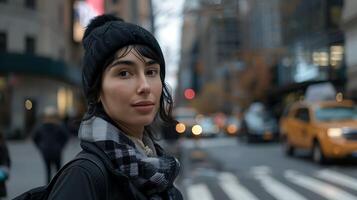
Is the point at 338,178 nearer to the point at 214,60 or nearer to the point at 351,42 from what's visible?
the point at 351,42

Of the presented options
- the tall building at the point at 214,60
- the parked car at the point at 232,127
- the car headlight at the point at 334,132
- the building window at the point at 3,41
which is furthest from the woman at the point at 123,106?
the tall building at the point at 214,60

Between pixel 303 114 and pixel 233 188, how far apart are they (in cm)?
746

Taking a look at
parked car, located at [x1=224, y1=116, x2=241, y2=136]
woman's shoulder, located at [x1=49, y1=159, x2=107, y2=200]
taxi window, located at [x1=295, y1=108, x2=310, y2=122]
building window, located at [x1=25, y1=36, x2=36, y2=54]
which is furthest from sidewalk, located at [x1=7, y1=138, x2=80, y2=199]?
parked car, located at [x1=224, y1=116, x2=241, y2=136]

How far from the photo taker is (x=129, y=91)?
6.47 ft

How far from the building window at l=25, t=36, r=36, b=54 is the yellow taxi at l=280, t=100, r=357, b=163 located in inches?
777

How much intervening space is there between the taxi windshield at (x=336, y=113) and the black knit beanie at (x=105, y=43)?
16.7 metres

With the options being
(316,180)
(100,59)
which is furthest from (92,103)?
(316,180)

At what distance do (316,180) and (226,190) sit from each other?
264 centimetres

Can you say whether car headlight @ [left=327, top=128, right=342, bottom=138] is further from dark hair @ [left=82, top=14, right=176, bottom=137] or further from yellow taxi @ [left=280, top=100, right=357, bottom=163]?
dark hair @ [left=82, top=14, right=176, bottom=137]

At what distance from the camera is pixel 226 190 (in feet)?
40.9

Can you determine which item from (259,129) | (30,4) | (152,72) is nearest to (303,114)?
(259,129)

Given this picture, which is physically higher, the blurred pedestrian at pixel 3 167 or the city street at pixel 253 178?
the blurred pedestrian at pixel 3 167

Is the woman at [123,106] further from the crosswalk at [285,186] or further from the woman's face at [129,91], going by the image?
the crosswalk at [285,186]

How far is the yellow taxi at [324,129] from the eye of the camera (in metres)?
16.6
